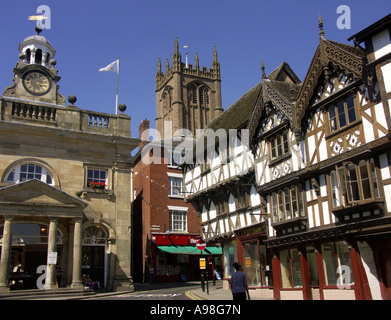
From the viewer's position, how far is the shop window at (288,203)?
57.6 feet

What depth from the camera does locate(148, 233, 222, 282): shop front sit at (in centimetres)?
3638

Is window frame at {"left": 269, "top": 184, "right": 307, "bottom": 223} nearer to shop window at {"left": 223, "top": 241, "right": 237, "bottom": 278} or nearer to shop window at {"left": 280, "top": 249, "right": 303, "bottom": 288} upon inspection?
shop window at {"left": 280, "top": 249, "right": 303, "bottom": 288}

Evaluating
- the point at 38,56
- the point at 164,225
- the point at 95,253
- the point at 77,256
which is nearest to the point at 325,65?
the point at 77,256

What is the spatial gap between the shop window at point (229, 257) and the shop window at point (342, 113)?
449 inches

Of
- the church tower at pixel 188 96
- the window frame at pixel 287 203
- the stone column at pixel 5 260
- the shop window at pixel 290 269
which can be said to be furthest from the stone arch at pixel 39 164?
the church tower at pixel 188 96

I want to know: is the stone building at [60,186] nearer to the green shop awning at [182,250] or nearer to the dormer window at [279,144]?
the dormer window at [279,144]

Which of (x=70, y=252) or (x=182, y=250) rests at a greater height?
(x=182, y=250)

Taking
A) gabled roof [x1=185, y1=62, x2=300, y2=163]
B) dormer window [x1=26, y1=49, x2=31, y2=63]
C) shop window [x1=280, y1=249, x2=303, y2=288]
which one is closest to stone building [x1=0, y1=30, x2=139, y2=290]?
dormer window [x1=26, y1=49, x2=31, y2=63]

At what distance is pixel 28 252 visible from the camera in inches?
974

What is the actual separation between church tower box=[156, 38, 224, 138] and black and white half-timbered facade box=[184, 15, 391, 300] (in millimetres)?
52755

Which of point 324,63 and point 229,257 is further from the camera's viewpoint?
point 229,257

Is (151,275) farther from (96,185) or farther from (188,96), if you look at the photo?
(188,96)

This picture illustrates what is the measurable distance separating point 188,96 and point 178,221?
44.0 metres
